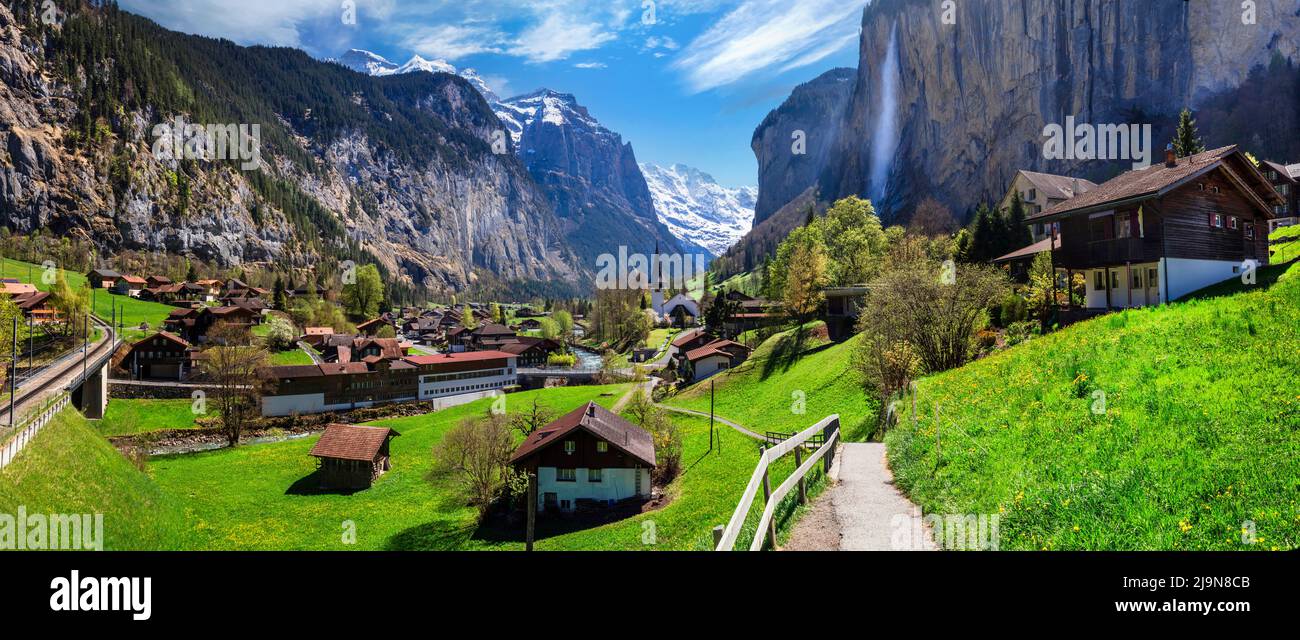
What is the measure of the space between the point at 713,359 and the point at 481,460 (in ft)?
133

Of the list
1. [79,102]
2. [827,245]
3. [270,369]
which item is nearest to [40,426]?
[270,369]

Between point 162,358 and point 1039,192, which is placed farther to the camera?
point 162,358

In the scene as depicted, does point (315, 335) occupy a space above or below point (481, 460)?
above

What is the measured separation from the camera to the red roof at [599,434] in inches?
1394

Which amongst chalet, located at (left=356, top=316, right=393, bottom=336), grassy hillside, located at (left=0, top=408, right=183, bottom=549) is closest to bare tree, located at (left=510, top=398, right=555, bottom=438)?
grassy hillside, located at (left=0, top=408, right=183, bottom=549)

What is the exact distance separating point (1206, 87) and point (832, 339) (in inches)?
3915

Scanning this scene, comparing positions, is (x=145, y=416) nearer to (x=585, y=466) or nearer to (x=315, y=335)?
(x=315, y=335)

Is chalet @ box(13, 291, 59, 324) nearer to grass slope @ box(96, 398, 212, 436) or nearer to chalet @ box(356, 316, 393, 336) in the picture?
grass slope @ box(96, 398, 212, 436)

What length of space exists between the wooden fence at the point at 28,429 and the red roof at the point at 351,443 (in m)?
15.1

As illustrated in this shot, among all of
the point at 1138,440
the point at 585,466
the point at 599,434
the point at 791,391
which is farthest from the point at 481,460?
the point at 1138,440

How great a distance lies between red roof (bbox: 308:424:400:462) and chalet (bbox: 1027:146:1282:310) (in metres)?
47.8

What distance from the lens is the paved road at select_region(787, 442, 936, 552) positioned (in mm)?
9703

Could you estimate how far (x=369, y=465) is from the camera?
45750mm

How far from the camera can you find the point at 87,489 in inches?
1123
